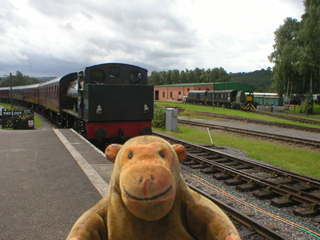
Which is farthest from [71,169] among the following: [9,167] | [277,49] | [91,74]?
[277,49]

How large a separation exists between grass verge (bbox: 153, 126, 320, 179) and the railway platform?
Answer: 5.16m

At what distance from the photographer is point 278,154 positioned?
963 cm

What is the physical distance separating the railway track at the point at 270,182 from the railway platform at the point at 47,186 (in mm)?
2756

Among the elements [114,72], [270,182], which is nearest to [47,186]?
[270,182]

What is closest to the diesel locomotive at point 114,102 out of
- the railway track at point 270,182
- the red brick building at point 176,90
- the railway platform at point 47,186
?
the railway platform at point 47,186

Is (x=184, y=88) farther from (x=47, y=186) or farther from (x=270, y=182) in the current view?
(x=47, y=186)

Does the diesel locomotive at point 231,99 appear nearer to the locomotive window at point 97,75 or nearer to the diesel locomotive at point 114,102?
the diesel locomotive at point 114,102

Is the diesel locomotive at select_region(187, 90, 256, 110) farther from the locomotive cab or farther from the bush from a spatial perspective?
Answer: the locomotive cab

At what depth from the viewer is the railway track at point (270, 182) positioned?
517 cm

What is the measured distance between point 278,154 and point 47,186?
7611mm

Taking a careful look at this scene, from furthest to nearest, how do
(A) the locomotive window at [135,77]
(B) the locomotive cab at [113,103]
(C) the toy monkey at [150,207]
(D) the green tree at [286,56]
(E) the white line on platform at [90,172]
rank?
1. (D) the green tree at [286,56]
2. (A) the locomotive window at [135,77]
3. (B) the locomotive cab at [113,103]
4. (E) the white line on platform at [90,172]
5. (C) the toy monkey at [150,207]

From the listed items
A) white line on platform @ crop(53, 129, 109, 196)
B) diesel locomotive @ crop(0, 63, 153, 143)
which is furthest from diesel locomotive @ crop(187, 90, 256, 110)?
white line on platform @ crop(53, 129, 109, 196)

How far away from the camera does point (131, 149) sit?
1992mm

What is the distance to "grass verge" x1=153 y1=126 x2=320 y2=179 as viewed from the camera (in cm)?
796
